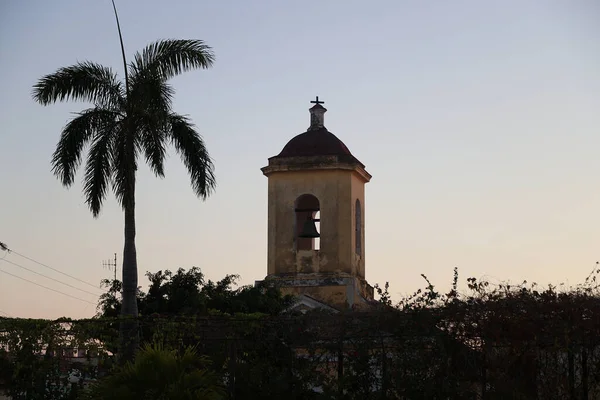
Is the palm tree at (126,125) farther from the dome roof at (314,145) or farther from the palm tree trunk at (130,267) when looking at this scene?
the dome roof at (314,145)

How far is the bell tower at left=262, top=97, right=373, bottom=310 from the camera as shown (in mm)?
32500

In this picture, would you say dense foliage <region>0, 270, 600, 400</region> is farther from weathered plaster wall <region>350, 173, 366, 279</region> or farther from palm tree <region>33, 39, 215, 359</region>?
weathered plaster wall <region>350, 173, 366, 279</region>

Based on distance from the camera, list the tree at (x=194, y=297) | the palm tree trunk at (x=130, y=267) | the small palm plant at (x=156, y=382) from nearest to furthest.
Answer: the small palm plant at (x=156, y=382) → the palm tree trunk at (x=130, y=267) → the tree at (x=194, y=297)

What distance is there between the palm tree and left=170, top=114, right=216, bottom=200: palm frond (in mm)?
22

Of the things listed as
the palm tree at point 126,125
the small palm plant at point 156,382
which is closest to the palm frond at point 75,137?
the palm tree at point 126,125

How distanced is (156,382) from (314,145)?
17.6 meters

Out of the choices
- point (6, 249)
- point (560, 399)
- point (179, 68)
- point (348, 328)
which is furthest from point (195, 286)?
point (560, 399)

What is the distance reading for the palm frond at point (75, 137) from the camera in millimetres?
23672

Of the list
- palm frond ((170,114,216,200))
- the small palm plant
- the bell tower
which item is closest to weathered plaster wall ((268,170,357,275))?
the bell tower

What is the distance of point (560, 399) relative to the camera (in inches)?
655

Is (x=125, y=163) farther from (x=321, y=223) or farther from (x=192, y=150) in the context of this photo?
(x=321, y=223)

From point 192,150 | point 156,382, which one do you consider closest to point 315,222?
point 192,150

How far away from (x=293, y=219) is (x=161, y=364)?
16.7m

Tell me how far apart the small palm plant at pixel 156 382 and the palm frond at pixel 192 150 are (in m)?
8.09
